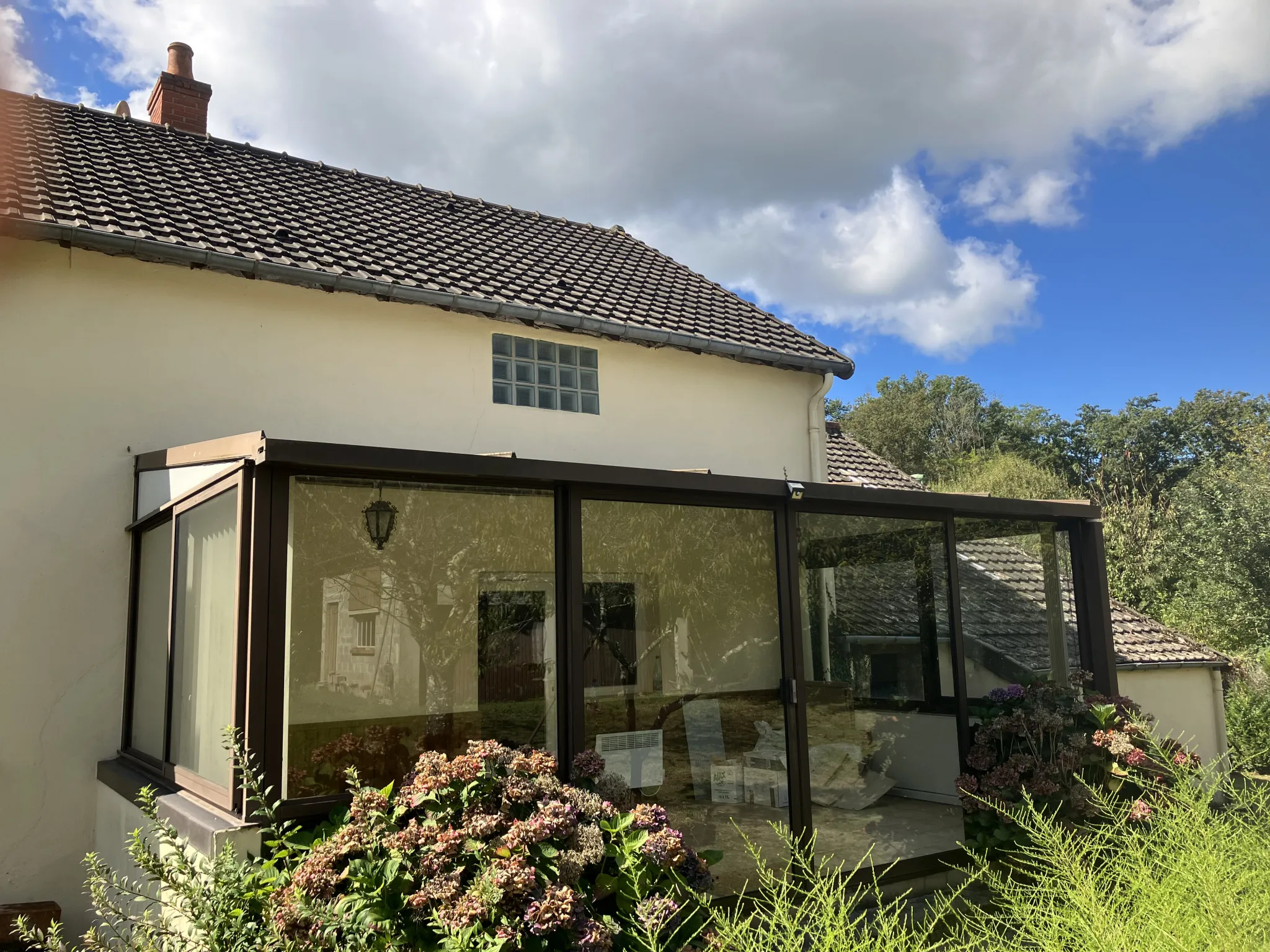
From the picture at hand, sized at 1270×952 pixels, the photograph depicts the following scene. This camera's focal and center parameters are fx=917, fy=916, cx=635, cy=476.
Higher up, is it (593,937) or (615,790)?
(615,790)

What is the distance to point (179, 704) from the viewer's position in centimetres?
533

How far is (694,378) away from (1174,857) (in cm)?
732

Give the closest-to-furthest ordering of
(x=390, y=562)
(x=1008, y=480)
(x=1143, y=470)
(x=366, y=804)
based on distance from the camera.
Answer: (x=366, y=804), (x=390, y=562), (x=1008, y=480), (x=1143, y=470)

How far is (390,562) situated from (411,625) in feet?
1.26

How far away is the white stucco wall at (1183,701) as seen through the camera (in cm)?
1198

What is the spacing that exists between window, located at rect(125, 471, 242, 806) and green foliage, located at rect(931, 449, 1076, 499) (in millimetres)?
32035

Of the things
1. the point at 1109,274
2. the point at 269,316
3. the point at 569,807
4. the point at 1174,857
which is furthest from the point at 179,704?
the point at 1109,274

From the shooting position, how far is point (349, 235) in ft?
30.2

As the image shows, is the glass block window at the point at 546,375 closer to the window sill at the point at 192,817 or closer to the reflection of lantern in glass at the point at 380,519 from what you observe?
the reflection of lantern in glass at the point at 380,519

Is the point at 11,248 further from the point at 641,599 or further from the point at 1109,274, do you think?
the point at 1109,274

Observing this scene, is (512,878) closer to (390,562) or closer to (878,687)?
(390,562)

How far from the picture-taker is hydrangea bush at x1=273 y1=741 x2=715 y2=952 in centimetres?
368

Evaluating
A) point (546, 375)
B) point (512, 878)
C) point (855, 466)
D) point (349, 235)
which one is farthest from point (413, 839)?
point (855, 466)

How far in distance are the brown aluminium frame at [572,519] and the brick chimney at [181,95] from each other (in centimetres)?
650
